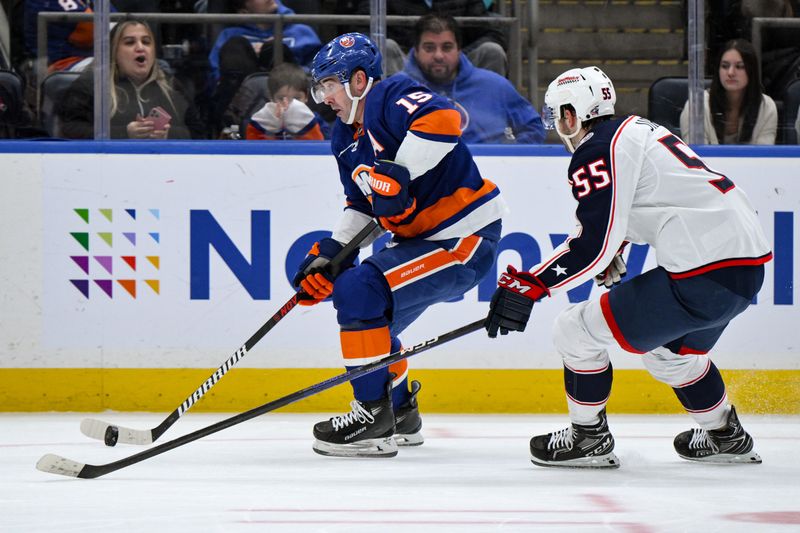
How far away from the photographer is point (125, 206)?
180 inches

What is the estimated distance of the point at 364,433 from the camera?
359cm

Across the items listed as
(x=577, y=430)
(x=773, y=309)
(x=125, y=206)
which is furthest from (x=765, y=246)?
(x=125, y=206)

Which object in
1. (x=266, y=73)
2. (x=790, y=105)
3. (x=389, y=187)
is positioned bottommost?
(x=389, y=187)

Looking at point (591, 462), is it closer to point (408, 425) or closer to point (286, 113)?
point (408, 425)

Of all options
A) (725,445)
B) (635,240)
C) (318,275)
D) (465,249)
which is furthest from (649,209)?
(318,275)

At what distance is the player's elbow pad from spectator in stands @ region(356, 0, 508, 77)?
1.34 m

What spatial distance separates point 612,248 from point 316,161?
1.78 m

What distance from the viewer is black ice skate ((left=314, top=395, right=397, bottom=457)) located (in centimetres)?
359

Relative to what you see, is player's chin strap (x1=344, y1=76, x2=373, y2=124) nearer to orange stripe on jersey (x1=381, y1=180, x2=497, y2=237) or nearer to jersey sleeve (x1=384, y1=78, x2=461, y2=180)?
jersey sleeve (x1=384, y1=78, x2=461, y2=180)

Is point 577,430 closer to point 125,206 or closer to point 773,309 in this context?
point 773,309

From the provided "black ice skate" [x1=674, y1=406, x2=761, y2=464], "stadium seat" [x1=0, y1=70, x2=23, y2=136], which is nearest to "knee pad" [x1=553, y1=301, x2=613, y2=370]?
"black ice skate" [x1=674, y1=406, x2=761, y2=464]

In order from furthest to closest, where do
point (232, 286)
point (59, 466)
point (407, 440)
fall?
point (232, 286)
point (407, 440)
point (59, 466)

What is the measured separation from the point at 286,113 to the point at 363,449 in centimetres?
165

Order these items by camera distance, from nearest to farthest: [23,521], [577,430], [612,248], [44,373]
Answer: [23,521], [612,248], [577,430], [44,373]
